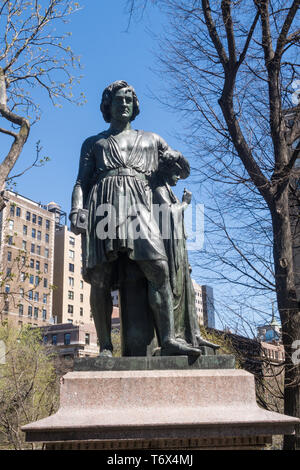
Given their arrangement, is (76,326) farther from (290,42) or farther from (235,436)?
(235,436)

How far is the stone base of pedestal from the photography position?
13.2 feet

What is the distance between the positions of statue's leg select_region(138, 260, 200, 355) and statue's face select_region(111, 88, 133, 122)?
1.91m

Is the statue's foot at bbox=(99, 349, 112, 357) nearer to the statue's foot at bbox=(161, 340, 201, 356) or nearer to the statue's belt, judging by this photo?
the statue's foot at bbox=(161, 340, 201, 356)

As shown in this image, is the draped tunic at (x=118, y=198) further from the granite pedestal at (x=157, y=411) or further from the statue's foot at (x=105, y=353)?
the granite pedestal at (x=157, y=411)

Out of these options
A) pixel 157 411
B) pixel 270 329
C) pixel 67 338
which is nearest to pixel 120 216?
pixel 157 411

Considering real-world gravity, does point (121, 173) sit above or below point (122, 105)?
below

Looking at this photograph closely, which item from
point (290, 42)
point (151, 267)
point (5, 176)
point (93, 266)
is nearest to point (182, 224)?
point (151, 267)

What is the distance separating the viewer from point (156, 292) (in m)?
5.24

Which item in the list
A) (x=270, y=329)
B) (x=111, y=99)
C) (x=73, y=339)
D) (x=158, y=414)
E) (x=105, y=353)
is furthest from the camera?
(x=73, y=339)

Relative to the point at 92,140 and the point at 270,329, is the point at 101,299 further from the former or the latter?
the point at 270,329

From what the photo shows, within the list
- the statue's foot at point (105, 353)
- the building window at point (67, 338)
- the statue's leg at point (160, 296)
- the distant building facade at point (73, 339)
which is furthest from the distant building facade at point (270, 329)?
the building window at point (67, 338)

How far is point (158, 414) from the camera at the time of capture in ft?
14.2

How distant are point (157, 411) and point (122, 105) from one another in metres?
3.53

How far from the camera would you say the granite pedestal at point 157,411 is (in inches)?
159
